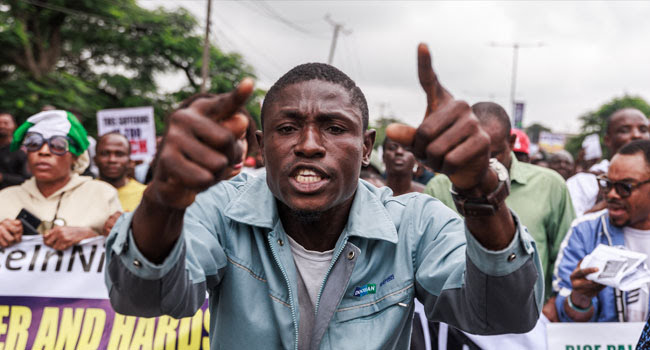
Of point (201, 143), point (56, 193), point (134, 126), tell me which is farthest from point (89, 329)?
point (134, 126)

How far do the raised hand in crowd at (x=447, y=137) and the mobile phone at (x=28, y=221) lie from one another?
10.1ft

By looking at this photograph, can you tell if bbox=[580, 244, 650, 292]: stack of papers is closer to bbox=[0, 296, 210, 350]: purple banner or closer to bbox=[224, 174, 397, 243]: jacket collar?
bbox=[224, 174, 397, 243]: jacket collar

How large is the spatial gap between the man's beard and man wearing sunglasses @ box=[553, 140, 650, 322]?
205 centimetres

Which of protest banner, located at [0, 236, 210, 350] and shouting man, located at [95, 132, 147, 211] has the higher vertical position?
shouting man, located at [95, 132, 147, 211]

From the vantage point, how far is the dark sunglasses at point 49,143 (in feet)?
12.8

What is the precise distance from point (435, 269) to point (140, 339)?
2235 mm

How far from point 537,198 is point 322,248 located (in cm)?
262

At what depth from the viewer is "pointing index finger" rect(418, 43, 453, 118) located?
1.44 m

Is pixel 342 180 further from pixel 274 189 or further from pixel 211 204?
pixel 211 204

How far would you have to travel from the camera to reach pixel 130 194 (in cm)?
521

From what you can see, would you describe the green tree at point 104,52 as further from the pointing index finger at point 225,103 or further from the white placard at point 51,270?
the pointing index finger at point 225,103

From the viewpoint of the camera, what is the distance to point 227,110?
4.42 feet

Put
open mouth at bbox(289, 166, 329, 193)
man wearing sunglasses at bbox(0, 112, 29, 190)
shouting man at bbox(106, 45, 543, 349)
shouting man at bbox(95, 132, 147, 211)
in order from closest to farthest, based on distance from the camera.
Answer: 1. shouting man at bbox(106, 45, 543, 349)
2. open mouth at bbox(289, 166, 329, 193)
3. shouting man at bbox(95, 132, 147, 211)
4. man wearing sunglasses at bbox(0, 112, 29, 190)

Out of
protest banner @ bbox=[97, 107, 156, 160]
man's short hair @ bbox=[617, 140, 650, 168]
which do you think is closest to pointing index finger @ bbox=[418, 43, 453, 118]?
man's short hair @ bbox=[617, 140, 650, 168]
